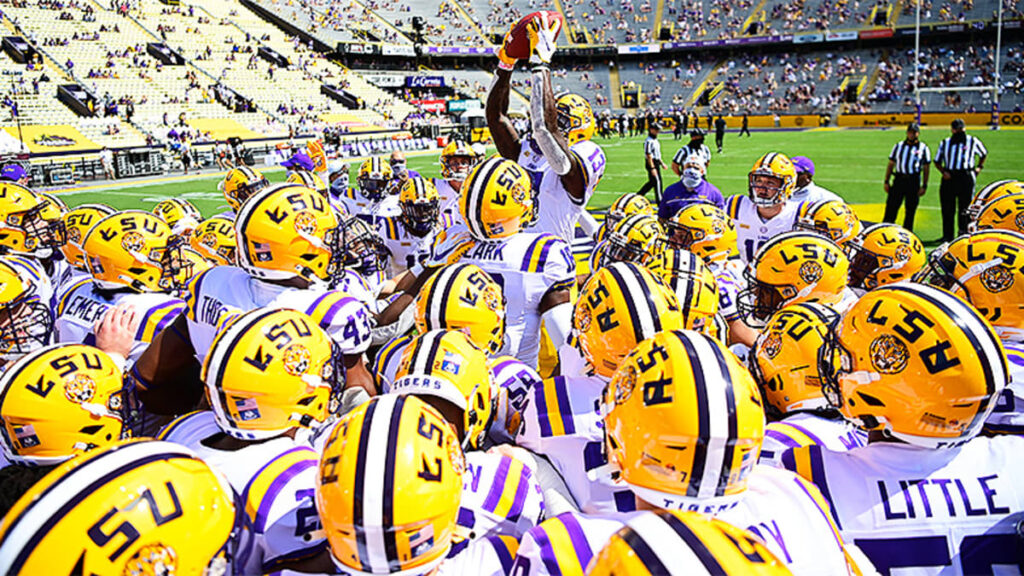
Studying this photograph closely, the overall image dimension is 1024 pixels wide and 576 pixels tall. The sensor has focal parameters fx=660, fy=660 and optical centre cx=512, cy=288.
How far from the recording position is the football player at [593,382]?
2.47 m

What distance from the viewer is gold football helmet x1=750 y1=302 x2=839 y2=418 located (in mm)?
3106

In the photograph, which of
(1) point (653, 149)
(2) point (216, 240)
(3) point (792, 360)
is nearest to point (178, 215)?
(2) point (216, 240)

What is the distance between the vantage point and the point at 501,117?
630 centimetres

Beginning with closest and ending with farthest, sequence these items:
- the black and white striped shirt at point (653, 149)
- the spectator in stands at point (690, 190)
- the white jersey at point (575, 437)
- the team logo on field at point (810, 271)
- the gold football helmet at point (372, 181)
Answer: the white jersey at point (575, 437)
the team logo on field at point (810, 271)
the spectator in stands at point (690, 190)
the gold football helmet at point (372, 181)
the black and white striped shirt at point (653, 149)

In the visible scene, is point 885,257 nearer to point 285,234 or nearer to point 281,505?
point 285,234

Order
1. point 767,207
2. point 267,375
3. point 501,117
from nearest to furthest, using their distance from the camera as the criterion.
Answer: point 267,375
point 501,117
point 767,207

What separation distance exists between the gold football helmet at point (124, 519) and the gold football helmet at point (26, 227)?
187 inches

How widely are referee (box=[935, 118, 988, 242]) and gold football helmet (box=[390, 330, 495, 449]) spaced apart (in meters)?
9.63

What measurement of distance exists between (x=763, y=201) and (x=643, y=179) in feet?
43.1

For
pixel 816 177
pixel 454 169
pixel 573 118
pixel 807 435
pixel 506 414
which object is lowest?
pixel 816 177

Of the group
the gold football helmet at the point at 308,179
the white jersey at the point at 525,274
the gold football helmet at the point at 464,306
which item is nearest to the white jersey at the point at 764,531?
the gold football helmet at the point at 464,306

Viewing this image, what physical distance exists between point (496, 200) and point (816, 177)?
627 inches

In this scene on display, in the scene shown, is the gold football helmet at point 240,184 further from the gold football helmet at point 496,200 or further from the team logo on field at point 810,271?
the team logo on field at point 810,271

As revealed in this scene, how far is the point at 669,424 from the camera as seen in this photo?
76.9 inches
